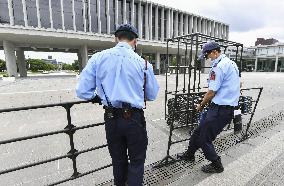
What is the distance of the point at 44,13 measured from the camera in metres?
32.2

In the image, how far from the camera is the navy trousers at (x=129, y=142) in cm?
198

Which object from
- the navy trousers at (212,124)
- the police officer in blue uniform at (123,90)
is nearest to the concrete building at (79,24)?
the navy trousers at (212,124)

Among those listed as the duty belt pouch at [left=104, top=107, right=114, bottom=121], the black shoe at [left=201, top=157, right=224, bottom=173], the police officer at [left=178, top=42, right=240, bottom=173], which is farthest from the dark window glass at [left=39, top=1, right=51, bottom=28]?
the black shoe at [left=201, top=157, right=224, bottom=173]

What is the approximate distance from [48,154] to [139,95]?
273 centimetres

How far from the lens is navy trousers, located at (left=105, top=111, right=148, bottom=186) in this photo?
198cm

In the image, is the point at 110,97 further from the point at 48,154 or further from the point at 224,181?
the point at 48,154

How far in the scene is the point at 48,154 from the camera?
Result: 369 centimetres

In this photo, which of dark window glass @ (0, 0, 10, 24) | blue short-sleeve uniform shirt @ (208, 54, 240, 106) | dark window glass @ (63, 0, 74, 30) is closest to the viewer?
blue short-sleeve uniform shirt @ (208, 54, 240, 106)

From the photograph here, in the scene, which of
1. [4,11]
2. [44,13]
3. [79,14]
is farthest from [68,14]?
[4,11]

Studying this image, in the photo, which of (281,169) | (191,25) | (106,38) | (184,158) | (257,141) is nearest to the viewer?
(281,169)

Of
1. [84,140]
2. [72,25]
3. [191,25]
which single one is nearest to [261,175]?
[84,140]

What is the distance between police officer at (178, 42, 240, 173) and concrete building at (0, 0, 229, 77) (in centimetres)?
2108

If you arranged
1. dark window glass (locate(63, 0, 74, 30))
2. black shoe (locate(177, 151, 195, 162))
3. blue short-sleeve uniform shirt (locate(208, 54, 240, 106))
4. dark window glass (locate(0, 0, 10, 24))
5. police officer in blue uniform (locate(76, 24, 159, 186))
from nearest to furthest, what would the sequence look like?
1. police officer in blue uniform (locate(76, 24, 159, 186))
2. blue short-sleeve uniform shirt (locate(208, 54, 240, 106))
3. black shoe (locate(177, 151, 195, 162))
4. dark window glass (locate(0, 0, 10, 24))
5. dark window glass (locate(63, 0, 74, 30))

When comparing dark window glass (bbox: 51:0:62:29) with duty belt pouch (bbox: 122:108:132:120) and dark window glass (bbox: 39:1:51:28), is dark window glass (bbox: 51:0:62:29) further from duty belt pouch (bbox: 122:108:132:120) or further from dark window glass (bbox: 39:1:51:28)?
duty belt pouch (bbox: 122:108:132:120)
